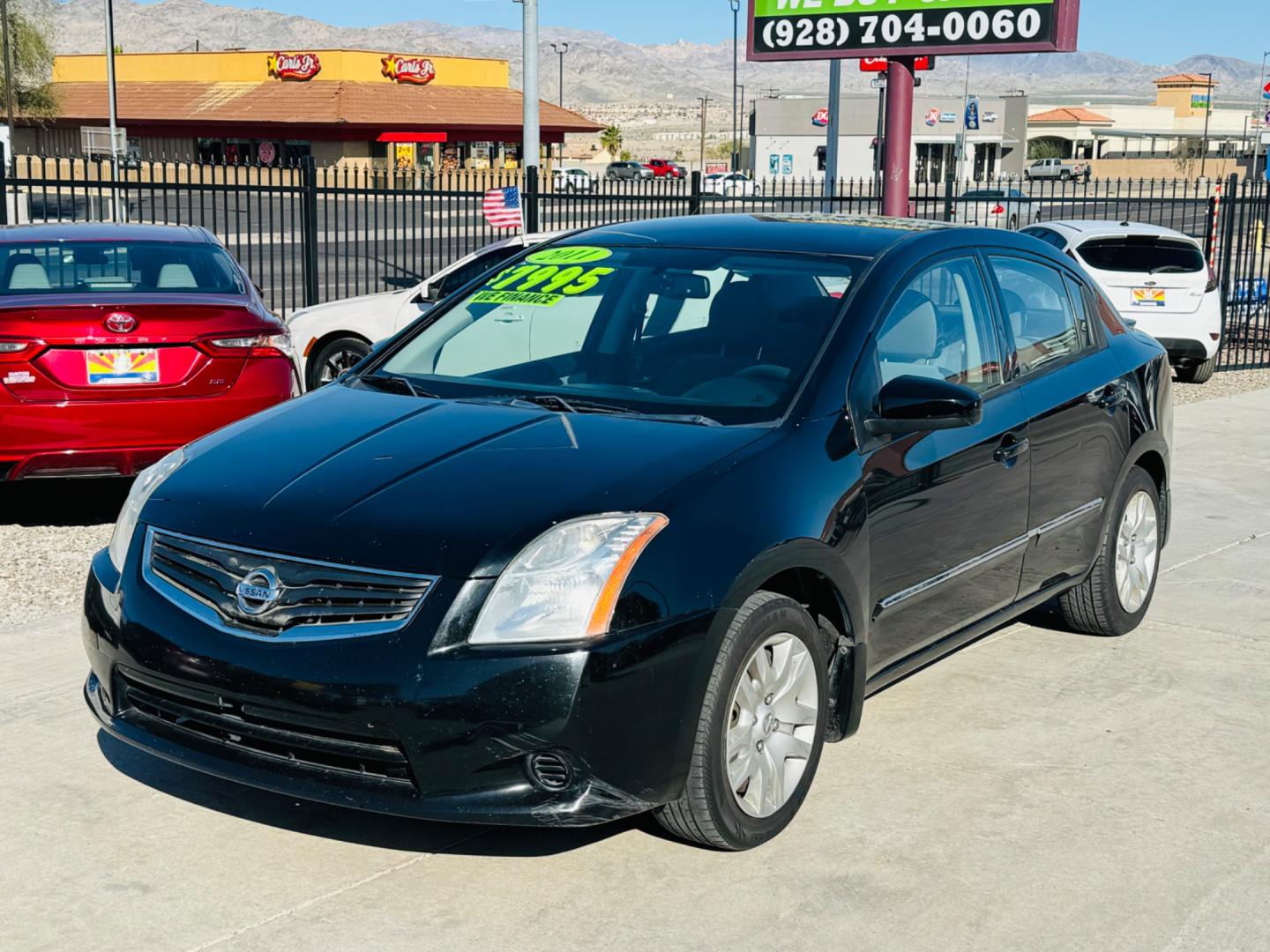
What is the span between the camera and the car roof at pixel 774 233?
519 centimetres

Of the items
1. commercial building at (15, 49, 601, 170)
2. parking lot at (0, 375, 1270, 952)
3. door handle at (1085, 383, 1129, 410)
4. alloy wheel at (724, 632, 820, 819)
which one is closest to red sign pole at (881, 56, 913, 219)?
door handle at (1085, 383, 1129, 410)

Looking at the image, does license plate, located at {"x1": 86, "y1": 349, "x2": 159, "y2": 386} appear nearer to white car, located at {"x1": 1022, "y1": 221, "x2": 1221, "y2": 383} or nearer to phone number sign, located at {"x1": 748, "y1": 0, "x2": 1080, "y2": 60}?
phone number sign, located at {"x1": 748, "y1": 0, "x2": 1080, "y2": 60}

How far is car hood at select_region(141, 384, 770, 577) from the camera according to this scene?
12.6 ft

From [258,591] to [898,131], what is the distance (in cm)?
1168

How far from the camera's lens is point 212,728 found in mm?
3957

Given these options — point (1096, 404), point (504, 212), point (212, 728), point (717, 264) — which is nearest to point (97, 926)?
point (212, 728)

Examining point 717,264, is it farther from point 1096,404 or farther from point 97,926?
point 97,926

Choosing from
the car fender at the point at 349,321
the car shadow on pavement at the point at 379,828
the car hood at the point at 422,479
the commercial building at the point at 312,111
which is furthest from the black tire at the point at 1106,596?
the commercial building at the point at 312,111

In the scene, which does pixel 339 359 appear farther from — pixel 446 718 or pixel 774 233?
pixel 446 718

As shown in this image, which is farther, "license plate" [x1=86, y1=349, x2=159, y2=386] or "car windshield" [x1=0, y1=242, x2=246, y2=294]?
"car windshield" [x1=0, y1=242, x2=246, y2=294]

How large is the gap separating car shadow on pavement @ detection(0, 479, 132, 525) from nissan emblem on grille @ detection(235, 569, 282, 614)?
15.3 ft

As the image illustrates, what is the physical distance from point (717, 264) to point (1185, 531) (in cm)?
432

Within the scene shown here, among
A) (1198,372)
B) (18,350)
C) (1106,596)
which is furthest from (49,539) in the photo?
(1198,372)

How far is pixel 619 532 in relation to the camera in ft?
12.6
